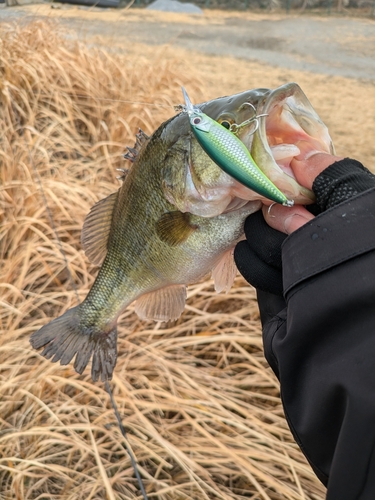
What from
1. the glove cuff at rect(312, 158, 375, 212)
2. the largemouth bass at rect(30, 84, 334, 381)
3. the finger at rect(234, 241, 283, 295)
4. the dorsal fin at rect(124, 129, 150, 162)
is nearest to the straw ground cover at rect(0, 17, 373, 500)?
the largemouth bass at rect(30, 84, 334, 381)

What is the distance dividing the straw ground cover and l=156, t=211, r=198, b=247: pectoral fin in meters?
1.18

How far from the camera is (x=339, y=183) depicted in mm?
1186

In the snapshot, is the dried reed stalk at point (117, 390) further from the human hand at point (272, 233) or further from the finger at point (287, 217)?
the finger at point (287, 217)

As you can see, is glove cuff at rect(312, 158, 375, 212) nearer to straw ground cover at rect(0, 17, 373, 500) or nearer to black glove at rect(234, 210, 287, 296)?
black glove at rect(234, 210, 287, 296)

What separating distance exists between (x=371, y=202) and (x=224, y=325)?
2.20 metres

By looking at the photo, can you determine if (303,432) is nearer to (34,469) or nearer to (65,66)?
(34,469)

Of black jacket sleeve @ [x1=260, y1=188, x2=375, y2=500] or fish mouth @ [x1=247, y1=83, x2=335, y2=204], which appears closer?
black jacket sleeve @ [x1=260, y1=188, x2=375, y2=500]

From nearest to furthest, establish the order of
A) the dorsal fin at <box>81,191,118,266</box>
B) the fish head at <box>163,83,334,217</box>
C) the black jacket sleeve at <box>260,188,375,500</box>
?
the black jacket sleeve at <box>260,188,375,500</box>
the fish head at <box>163,83,334,217</box>
the dorsal fin at <box>81,191,118,266</box>

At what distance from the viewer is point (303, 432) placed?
115cm

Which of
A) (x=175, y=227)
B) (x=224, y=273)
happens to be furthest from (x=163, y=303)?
(x=175, y=227)

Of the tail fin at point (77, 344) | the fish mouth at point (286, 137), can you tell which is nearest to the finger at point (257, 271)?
the fish mouth at point (286, 137)

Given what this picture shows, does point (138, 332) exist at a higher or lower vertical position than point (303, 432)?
lower

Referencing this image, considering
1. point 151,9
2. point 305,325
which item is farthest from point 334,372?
point 151,9

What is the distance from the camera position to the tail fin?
1869 mm
